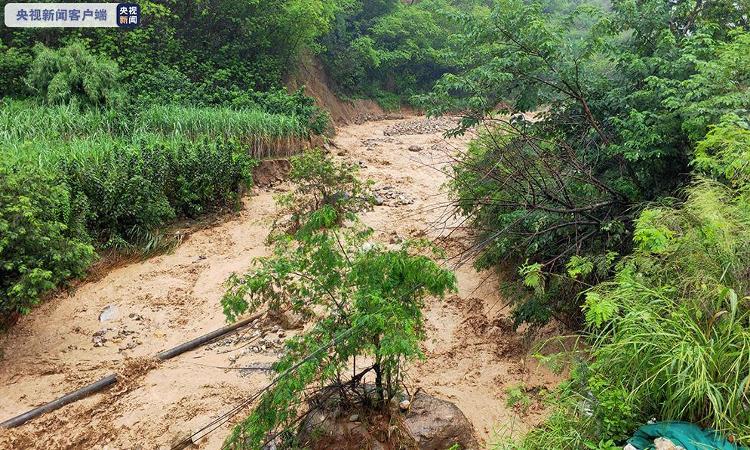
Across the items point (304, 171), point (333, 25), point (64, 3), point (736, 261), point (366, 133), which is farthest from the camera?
point (333, 25)

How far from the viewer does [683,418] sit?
2346 millimetres

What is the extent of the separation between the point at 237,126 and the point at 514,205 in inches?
255

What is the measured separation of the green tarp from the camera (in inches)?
83.2

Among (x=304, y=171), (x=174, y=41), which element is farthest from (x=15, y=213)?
(x=174, y=41)

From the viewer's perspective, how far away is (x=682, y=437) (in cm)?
218

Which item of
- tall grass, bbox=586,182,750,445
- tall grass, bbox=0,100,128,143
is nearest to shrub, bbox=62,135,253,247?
tall grass, bbox=0,100,128,143

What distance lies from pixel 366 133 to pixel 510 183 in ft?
39.3

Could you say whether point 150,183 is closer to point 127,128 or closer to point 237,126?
point 127,128

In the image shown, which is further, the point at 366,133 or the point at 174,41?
the point at 366,133

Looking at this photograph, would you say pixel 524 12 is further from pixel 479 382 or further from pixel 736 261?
pixel 479 382

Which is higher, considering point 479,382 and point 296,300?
point 296,300

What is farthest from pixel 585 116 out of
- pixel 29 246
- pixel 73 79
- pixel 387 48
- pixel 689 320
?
pixel 387 48

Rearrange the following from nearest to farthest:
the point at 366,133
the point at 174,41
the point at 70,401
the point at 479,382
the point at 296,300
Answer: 1. the point at 296,300
2. the point at 70,401
3. the point at 479,382
4. the point at 174,41
5. the point at 366,133

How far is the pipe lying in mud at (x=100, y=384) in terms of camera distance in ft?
12.9
